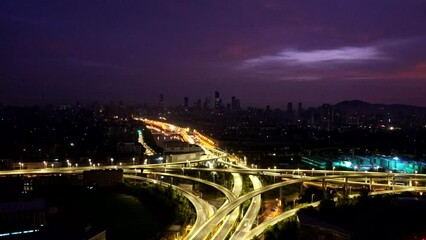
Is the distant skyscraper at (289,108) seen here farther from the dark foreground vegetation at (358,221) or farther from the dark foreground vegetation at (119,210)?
the dark foreground vegetation at (358,221)

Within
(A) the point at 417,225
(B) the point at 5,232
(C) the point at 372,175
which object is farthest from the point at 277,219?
(C) the point at 372,175

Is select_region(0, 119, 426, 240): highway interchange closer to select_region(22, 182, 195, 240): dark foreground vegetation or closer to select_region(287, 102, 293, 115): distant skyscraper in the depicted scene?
select_region(22, 182, 195, 240): dark foreground vegetation

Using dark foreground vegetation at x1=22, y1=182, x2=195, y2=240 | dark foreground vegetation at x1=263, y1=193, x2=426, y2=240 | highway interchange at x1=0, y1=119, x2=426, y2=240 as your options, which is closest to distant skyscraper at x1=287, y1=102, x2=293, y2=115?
highway interchange at x1=0, y1=119, x2=426, y2=240

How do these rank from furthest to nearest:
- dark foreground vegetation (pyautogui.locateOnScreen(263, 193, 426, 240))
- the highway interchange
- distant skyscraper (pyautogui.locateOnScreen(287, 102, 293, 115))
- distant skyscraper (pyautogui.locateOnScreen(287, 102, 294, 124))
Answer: distant skyscraper (pyautogui.locateOnScreen(287, 102, 293, 115))
distant skyscraper (pyautogui.locateOnScreen(287, 102, 294, 124))
the highway interchange
dark foreground vegetation (pyautogui.locateOnScreen(263, 193, 426, 240))

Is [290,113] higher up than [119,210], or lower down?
higher up

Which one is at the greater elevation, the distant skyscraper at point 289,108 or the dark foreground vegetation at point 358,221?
the distant skyscraper at point 289,108

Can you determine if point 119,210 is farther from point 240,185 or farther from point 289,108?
point 289,108

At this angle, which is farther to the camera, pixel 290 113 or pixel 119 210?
pixel 290 113

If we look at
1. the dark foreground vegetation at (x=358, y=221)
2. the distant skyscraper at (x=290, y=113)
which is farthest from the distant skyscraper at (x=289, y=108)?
the dark foreground vegetation at (x=358, y=221)

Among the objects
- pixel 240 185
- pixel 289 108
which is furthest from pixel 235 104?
pixel 240 185

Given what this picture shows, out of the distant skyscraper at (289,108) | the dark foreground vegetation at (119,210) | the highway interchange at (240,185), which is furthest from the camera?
the distant skyscraper at (289,108)

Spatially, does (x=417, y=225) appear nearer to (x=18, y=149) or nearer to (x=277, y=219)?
(x=277, y=219)

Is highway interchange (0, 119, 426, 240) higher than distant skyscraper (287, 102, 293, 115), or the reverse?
distant skyscraper (287, 102, 293, 115)
